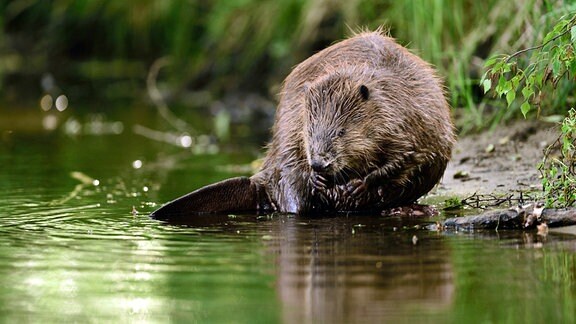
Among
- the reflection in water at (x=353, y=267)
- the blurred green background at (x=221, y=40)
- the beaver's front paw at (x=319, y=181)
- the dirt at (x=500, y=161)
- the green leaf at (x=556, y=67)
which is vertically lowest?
the reflection in water at (x=353, y=267)

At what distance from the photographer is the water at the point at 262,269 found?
2988 mm

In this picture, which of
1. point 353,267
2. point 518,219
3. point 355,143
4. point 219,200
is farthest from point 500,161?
point 353,267

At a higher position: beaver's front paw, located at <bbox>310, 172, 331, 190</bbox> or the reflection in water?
beaver's front paw, located at <bbox>310, 172, 331, 190</bbox>

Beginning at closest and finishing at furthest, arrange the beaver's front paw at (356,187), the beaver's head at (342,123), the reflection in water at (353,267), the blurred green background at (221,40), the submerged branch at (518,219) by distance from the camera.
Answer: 1. the reflection in water at (353,267)
2. the submerged branch at (518,219)
3. the beaver's head at (342,123)
4. the beaver's front paw at (356,187)
5. the blurred green background at (221,40)

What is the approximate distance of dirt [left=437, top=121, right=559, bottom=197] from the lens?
18.3 ft

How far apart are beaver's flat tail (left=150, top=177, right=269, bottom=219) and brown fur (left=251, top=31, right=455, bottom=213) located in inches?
2.9

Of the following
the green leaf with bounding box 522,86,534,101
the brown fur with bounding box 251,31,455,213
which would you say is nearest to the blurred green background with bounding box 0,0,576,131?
the brown fur with bounding box 251,31,455,213

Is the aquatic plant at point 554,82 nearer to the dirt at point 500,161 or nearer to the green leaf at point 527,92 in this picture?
the green leaf at point 527,92

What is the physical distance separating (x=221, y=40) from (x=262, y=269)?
28.7ft

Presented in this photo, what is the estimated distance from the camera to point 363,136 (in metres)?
4.97

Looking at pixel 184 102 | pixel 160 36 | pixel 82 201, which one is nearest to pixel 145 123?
pixel 184 102

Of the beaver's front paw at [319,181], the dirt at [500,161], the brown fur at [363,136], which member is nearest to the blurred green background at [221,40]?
the dirt at [500,161]

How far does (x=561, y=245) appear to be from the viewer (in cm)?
→ 395

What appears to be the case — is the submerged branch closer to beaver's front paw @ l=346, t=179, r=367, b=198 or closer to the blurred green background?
beaver's front paw @ l=346, t=179, r=367, b=198
